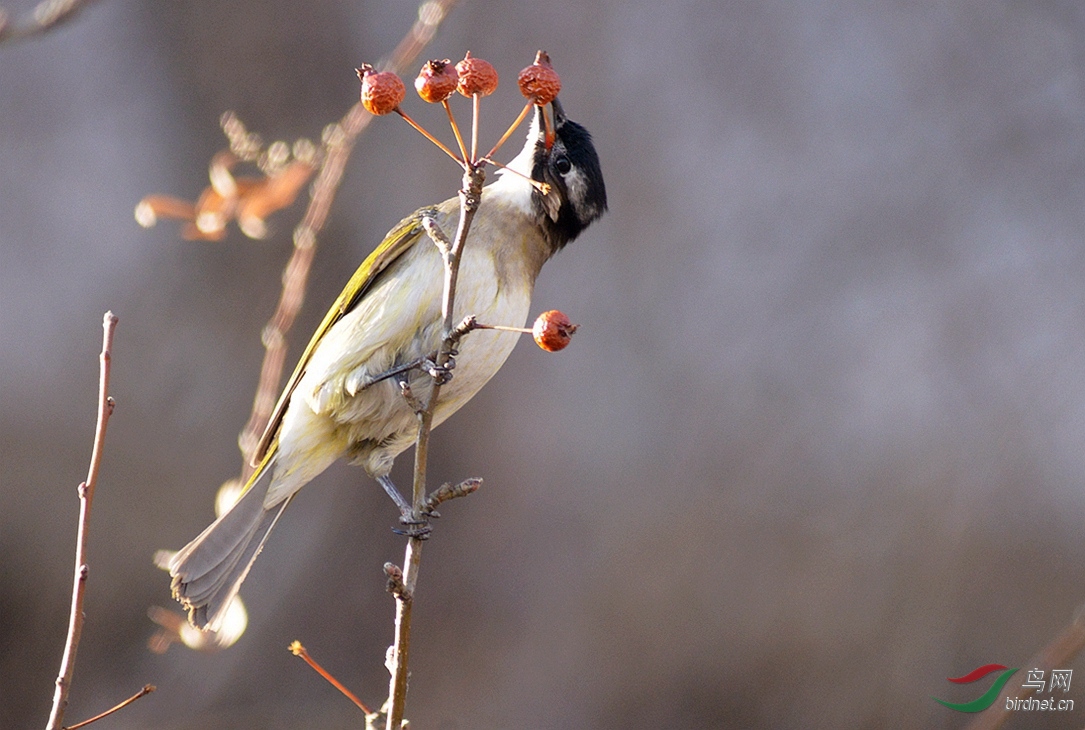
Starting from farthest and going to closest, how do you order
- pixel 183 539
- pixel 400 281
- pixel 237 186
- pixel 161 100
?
pixel 161 100, pixel 183 539, pixel 400 281, pixel 237 186

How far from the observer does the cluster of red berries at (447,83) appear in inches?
69.5

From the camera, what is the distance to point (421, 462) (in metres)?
1.86

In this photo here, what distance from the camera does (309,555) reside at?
5590 mm

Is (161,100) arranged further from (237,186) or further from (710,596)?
(710,596)

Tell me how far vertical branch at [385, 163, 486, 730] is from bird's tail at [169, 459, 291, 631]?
126 cm

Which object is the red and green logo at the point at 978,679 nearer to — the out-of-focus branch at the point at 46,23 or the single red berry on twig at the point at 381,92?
the single red berry on twig at the point at 381,92

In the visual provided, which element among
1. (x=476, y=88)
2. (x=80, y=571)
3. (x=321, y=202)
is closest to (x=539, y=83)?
(x=476, y=88)

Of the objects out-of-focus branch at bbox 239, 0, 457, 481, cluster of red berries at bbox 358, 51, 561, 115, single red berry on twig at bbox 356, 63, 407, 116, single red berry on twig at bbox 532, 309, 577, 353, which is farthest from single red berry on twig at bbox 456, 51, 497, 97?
out-of-focus branch at bbox 239, 0, 457, 481

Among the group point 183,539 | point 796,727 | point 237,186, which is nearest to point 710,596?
point 796,727

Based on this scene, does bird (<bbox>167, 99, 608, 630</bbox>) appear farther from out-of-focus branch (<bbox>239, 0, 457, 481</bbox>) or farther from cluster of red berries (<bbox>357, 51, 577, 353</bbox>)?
cluster of red berries (<bbox>357, 51, 577, 353</bbox>)

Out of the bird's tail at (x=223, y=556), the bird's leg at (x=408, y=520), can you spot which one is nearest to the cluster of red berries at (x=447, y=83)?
the bird's leg at (x=408, y=520)

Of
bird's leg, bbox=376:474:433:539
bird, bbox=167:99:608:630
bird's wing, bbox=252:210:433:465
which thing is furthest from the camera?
bird's wing, bbox=252:210:433:465

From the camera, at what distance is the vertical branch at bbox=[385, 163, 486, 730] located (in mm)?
1672

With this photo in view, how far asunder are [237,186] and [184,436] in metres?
3.01
